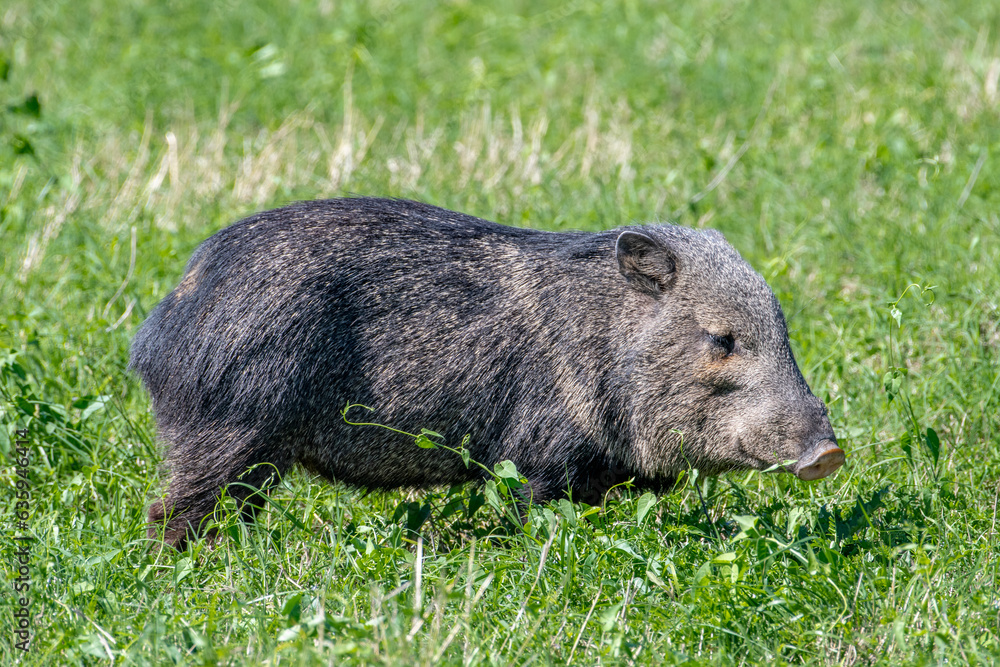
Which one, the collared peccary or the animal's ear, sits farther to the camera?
the animal's ear

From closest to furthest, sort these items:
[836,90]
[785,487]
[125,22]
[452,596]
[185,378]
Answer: [452,596] < [185,378] < [785,487] < [836,90] < [125,22]

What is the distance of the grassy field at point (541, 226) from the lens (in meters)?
3.39

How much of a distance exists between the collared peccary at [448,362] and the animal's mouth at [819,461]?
106 mm

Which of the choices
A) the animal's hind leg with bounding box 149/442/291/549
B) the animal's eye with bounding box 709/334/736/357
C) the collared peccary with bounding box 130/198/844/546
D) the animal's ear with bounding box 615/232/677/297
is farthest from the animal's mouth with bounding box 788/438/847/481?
the animal's hind leg with bounding box 149/442/291/549

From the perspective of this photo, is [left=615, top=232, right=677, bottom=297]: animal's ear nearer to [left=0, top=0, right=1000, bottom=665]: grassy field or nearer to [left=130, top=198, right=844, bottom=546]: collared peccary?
[left=130, top=198, right=844, bottom=546]: collared peccary

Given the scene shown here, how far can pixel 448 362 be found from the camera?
403cm

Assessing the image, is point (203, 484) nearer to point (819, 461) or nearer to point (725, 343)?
point (725, 343)

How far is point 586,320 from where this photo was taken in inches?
162

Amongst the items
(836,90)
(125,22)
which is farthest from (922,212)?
(125,22)

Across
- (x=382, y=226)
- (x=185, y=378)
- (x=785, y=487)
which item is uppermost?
(x=382, y=226)

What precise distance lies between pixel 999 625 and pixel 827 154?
4.20m

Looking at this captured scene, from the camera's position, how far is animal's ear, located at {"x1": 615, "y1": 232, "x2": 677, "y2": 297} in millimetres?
4090

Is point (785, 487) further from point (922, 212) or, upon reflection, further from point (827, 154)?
point (827, 154)

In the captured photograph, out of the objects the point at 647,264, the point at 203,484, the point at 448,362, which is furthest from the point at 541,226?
the point at 203,484
